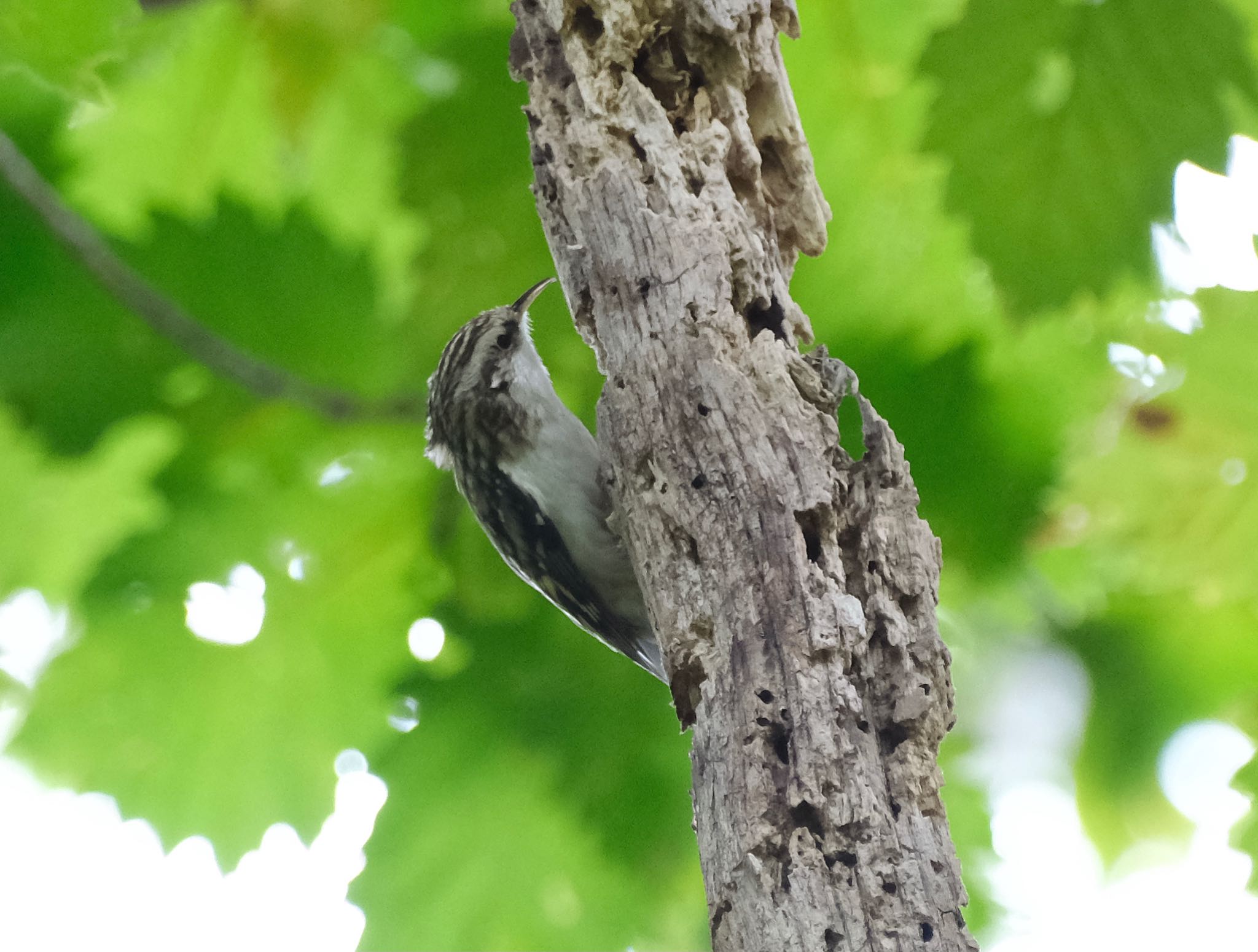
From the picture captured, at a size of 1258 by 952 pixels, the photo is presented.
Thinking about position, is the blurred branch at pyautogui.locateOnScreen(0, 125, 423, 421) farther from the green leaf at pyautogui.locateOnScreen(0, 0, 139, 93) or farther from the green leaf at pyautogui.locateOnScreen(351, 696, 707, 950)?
the green leaf at pyautogui.locateOnScreen(0, 0, 139, 93)

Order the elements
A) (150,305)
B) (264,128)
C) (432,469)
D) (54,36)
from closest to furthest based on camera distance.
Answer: (54,36) < (150,305) < (264,128) < (432,469)

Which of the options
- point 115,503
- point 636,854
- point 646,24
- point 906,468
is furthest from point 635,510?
point 115,503

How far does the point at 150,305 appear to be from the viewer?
7.84 ft

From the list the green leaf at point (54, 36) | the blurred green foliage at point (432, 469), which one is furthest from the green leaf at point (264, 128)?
the green leaf at point (54, 36)

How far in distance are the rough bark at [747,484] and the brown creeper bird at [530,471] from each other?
590 mm

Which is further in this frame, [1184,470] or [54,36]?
[1184,470]

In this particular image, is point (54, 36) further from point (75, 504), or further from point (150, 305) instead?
point (75, 504)

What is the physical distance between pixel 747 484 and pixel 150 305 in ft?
4.96

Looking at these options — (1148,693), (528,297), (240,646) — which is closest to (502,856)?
(240,646)

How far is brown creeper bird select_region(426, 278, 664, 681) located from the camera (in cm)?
244

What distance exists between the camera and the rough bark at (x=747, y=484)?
1.24m

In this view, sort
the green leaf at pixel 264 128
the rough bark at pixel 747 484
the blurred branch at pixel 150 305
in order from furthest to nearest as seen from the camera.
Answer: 1. the blurred branch at pixel 150 305
2. the green leaf at pixel 264 128
3. the rough bark at pixel 747 484

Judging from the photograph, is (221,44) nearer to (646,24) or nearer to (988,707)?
(646,24)

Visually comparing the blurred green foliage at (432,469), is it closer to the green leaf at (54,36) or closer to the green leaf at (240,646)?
the green leaf at (240,646)
